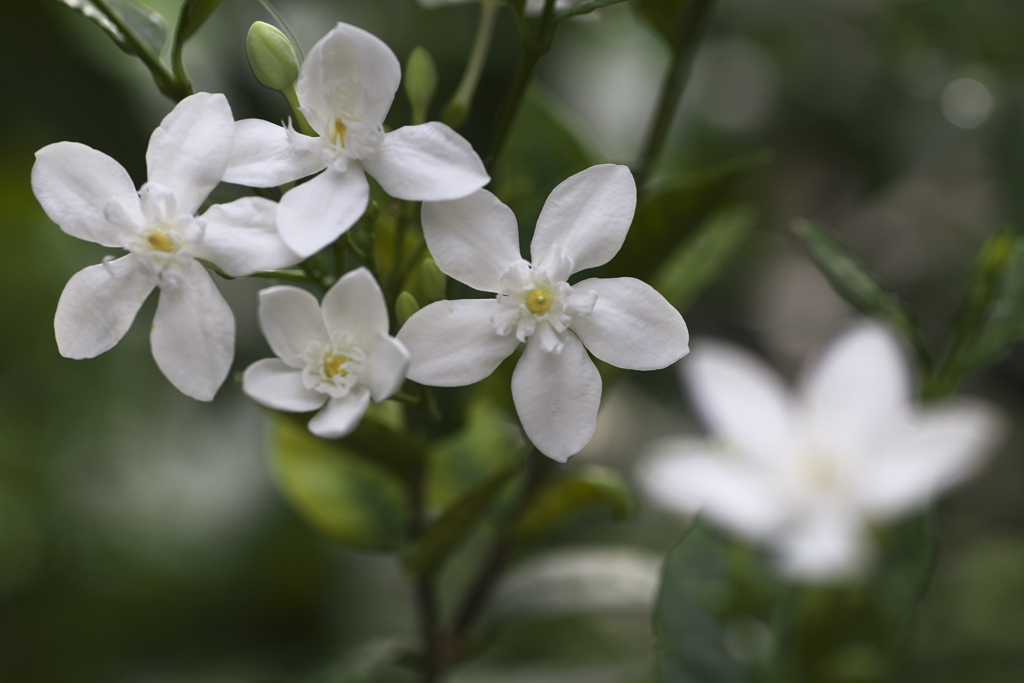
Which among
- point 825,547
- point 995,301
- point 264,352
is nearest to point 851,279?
point 995,301

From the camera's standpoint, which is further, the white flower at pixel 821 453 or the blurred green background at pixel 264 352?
the blurred green background at pixel 264 352

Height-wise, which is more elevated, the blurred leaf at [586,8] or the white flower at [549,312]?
the blurred leaf at [586,8]

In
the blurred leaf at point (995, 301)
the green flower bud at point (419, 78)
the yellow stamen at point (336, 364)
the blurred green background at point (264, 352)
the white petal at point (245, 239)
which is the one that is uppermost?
the green flower bud at point (419, 78)

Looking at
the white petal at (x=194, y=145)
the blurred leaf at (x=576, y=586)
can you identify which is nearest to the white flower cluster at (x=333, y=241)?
the white petal at (x=194, y=145)

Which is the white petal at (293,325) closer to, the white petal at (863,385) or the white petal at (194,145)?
the white petal at (194,145)

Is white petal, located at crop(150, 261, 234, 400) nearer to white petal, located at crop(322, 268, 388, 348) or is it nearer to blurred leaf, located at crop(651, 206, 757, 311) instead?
white petal, located at crop(322, 268, 388, 348)

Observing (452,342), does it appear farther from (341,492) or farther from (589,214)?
(341,492)
